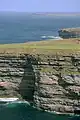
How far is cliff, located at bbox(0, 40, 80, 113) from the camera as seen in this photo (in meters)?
82.2

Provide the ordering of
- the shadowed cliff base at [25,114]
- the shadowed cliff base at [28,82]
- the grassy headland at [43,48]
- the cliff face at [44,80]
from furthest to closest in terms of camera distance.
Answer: the grassy headland at [43,48] < the shadowed cliff base at [28,82] < the cliff face at [44,80] < the shadowed cliff base at [25,114]

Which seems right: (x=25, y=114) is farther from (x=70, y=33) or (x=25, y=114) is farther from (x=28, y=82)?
(x=70, y=33)

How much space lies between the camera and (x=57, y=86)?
8256 centimetres

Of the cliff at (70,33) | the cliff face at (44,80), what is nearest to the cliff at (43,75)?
the cliff face at (44,80)

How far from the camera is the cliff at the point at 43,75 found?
82188 millimetres

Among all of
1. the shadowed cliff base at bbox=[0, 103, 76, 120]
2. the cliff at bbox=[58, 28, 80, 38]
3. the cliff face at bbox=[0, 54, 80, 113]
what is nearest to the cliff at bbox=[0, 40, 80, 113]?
the cliff face at bbox=[0, 54, 80, 113]

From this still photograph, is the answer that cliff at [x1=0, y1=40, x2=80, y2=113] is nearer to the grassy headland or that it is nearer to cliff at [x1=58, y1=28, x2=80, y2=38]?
the grassy headland

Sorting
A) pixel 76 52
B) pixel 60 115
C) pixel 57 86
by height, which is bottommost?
pixel 60 115

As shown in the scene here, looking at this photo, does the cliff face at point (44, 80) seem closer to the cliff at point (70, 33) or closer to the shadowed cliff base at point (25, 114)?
the shadowed cliff base at point (25, 114)

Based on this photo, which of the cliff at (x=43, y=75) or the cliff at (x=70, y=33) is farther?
the cliff at (x=70, y=33)

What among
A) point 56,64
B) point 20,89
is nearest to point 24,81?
point 20,89

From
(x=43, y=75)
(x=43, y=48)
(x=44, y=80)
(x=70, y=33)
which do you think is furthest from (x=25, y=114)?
(x=70, y=33)

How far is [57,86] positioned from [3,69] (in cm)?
1239

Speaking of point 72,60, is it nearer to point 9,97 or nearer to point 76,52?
point 76,52
